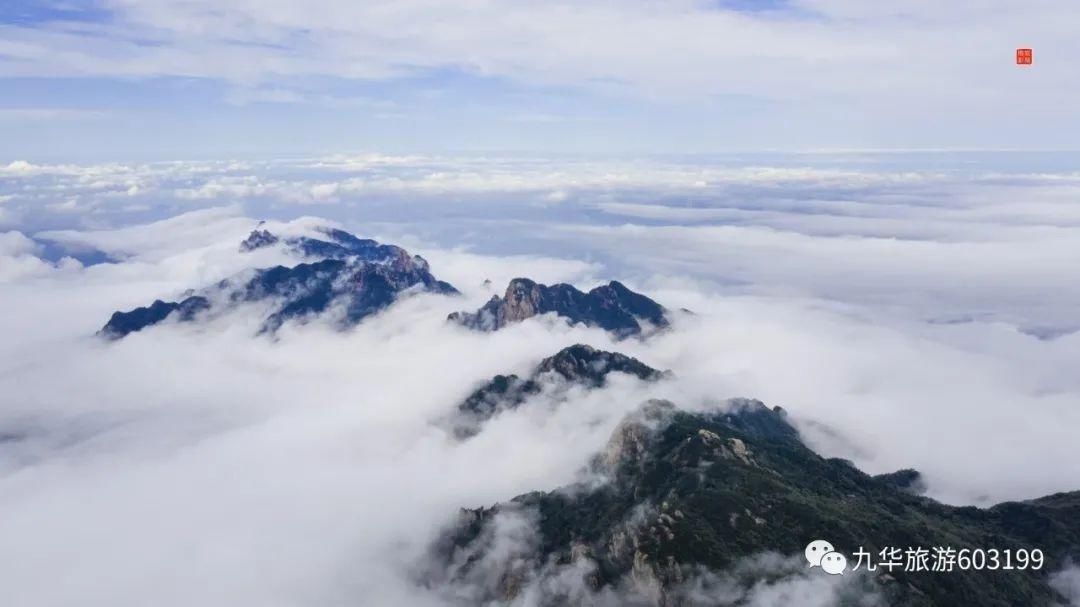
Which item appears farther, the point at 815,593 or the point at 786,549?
the point at 786,549

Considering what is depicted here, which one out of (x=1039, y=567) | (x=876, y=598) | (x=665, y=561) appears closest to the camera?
→ (x=876, y=598)

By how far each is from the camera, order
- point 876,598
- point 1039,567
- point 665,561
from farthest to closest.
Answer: point 1039,567 < point 665,561 < point 876,598

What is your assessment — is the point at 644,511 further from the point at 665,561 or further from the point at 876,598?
the point at 876,598

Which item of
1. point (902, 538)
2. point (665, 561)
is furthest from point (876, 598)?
point (665, 561)

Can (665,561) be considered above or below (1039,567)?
above

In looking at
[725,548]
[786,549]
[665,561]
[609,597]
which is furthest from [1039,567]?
[609,597]

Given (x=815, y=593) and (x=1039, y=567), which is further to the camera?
(x=1039, y=567)

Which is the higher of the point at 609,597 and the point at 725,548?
the point at 725,548

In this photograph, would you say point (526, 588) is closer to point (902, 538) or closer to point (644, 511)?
point (644, 511)
